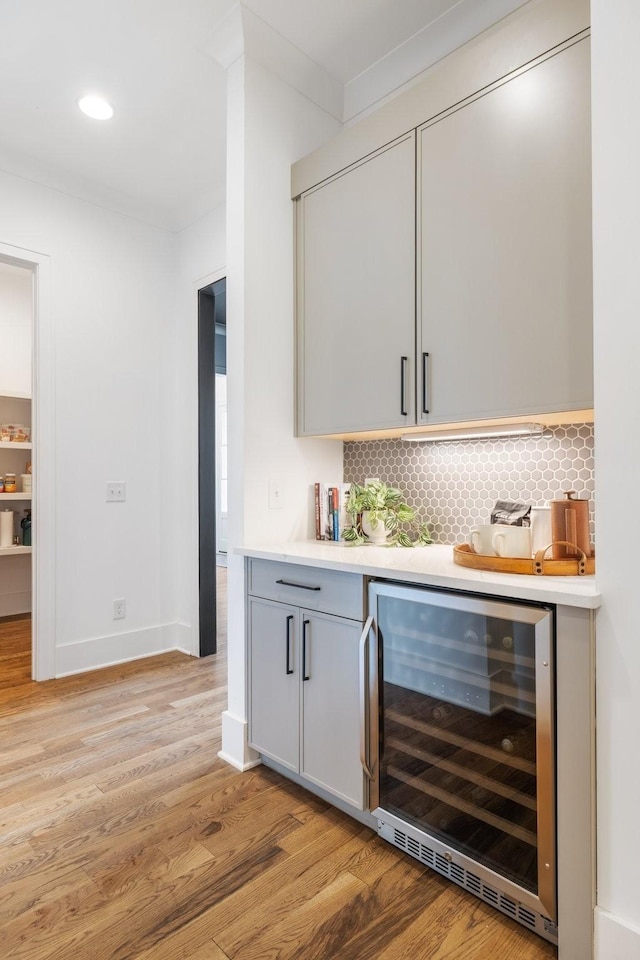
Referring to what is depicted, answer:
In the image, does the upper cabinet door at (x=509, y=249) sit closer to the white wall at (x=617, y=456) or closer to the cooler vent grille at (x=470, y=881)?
the white wall at (x=617, y=456)

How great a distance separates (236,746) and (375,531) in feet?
3.49

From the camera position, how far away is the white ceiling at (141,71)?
220 centimetres

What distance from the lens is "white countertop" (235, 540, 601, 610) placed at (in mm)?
1312

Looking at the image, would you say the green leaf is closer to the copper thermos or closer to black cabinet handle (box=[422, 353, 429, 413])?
black cabinet handle (box=[422, 353, 429, 413])

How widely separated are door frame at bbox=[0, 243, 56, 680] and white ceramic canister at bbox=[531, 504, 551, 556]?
109 inches

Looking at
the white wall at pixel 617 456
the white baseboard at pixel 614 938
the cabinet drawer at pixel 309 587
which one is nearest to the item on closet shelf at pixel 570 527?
the white wall at pixel 617 456

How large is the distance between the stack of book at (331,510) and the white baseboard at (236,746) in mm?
849

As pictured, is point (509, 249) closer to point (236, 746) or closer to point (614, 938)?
point (614, 938)

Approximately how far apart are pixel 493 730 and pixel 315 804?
2.86ft

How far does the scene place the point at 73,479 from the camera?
3.37 m

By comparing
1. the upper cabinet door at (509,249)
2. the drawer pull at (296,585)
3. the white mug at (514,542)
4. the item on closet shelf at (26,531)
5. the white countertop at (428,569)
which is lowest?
the item on closet shelf at (26,531)

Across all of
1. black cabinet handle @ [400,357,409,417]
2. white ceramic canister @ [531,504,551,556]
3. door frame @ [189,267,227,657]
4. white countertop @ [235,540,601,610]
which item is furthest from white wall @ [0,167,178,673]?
white ceramic canister @ [531,504,551,556]

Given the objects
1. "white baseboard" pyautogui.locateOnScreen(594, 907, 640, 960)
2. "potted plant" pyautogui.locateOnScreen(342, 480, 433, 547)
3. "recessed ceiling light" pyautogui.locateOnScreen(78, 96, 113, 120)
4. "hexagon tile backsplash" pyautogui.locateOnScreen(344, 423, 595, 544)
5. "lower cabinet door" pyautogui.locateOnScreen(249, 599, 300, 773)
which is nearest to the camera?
"white baseboard" pyautogui.locateOnScreen(594, 907, 640, 960)

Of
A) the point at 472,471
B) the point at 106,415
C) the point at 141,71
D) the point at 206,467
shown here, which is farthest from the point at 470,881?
the point at 141,71
